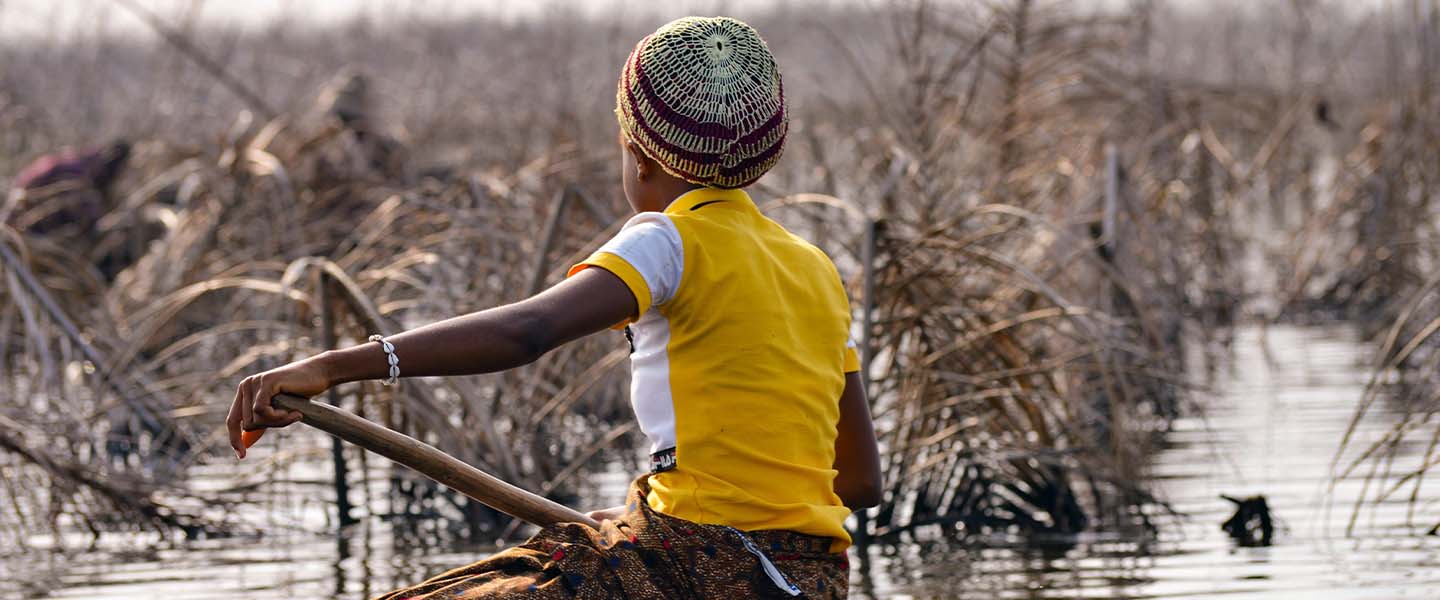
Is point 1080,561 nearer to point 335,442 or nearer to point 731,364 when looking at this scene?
point 335,442

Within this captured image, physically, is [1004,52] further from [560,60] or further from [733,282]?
[733,282]

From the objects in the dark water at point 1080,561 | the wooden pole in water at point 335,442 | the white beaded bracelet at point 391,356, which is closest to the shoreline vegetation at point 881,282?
the wooden pole in water at point 335,442

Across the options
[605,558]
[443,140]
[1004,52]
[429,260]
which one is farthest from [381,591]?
[443,140]

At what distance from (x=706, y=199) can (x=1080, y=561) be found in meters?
2.78

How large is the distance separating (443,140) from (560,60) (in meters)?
4.03

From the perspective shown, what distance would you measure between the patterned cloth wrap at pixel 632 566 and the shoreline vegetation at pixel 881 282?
2.56 m

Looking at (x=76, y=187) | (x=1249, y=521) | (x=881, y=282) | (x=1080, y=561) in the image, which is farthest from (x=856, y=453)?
(x=76, y=187)

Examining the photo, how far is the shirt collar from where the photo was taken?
2.80 m

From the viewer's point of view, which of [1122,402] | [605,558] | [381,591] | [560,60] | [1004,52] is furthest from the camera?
[560,60]

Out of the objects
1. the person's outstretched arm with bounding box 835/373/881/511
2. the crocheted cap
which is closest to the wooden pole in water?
→ the person's outstretched arm with bounding box 835/373/881/511

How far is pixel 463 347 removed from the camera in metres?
2.55

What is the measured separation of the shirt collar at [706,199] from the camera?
280 cm

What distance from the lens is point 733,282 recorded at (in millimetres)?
2729

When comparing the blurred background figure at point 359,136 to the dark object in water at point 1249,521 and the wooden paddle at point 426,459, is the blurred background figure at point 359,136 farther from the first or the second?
the wooden paddle at point 426,459
